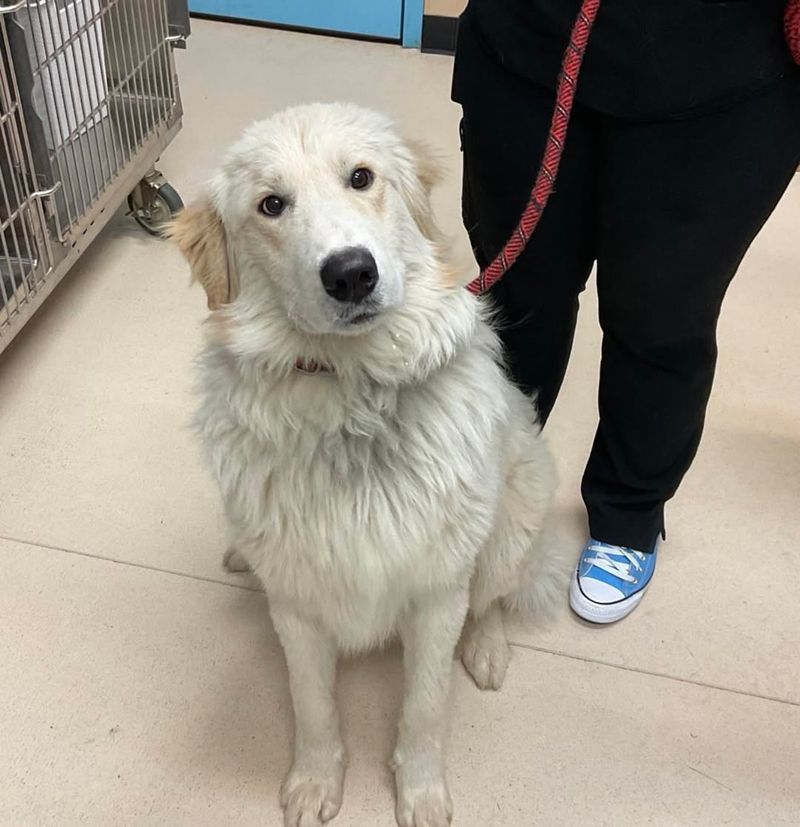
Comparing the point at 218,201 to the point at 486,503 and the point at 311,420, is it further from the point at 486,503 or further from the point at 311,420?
the point at 486,503

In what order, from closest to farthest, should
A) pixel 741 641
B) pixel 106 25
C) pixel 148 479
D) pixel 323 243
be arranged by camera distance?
pixel 323 243, pixel 741 641, pixel 148 479, pixel 106 25

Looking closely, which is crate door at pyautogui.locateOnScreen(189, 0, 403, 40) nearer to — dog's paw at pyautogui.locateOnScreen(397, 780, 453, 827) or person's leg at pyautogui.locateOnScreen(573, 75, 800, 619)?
person's leg at pyautogui.locateOnScreen(573, 75, 800, 619)

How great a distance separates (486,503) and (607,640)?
53 cm

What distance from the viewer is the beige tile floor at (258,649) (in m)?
1.32

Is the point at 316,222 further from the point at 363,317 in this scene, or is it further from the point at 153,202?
the point at 153,202

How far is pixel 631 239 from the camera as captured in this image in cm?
119

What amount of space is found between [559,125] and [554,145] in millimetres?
24

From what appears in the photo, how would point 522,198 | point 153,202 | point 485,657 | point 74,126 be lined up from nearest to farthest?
point 522,198, point 485,657, point 74,126, point 153,202

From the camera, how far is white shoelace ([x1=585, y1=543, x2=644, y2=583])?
1.57 metres

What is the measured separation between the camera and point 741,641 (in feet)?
5.03

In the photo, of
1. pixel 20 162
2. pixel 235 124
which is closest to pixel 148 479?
pixel 20 162

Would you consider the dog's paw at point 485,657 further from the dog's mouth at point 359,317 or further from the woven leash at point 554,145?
the dog's mouth at point 359,317

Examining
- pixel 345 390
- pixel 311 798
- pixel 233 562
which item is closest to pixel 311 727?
pixel 311 798

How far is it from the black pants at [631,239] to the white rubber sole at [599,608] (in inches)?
4.2
